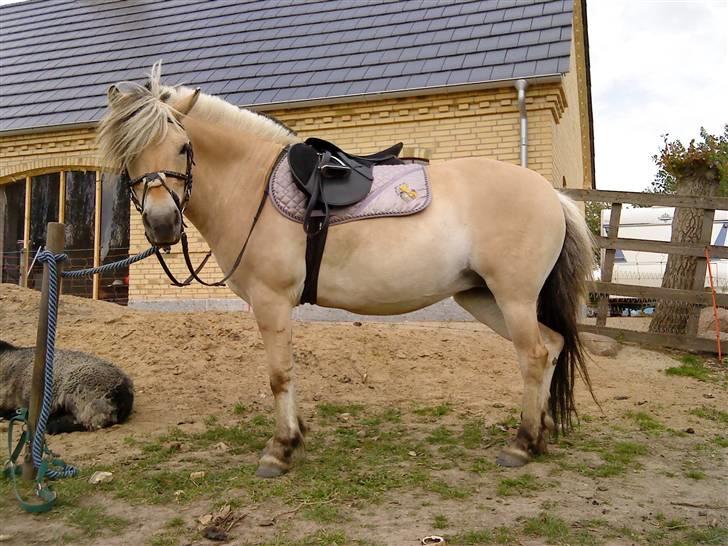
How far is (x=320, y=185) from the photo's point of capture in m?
3.86

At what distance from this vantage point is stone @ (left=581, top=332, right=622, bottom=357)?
291 inches

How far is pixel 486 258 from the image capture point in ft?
13.0

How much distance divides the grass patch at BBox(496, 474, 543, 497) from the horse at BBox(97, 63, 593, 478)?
27cm

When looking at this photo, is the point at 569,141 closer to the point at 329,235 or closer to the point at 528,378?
the point at 528,378

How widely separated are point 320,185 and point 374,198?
0.35 m

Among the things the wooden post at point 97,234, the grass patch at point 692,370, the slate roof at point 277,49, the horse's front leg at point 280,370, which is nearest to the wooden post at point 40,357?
the horse's front leg at point 280,370

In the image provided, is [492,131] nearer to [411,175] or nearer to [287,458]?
[411,175]

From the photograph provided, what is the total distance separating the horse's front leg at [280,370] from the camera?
12.3 feet

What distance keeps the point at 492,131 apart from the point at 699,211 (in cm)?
306

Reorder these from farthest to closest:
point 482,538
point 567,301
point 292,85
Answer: point 292,85 < point 567,301 < point 482,538

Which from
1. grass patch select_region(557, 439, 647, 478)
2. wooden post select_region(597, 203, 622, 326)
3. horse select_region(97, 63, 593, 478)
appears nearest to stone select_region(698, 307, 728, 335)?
wooden post select_region(597, 203, 622, 326)

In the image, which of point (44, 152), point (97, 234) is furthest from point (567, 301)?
point (44, 152)

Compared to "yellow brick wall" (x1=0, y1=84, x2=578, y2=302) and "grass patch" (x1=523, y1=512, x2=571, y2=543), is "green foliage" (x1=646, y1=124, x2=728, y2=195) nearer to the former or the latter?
"yellow brick wall" (x1=0, y1=84, x2=578, y2=302)

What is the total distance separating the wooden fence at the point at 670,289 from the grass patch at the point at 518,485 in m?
4.63
